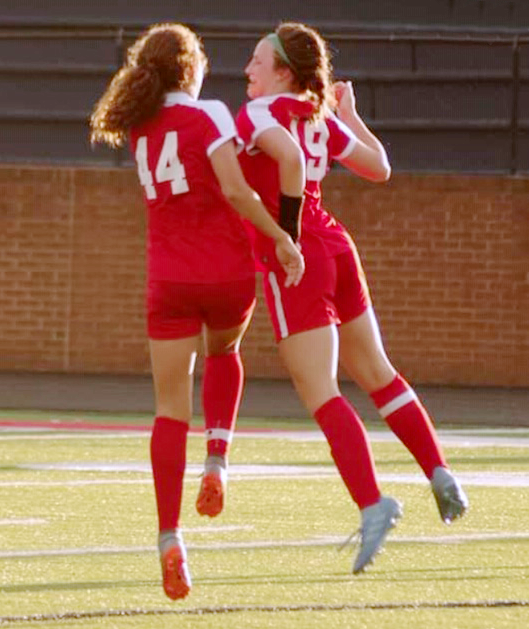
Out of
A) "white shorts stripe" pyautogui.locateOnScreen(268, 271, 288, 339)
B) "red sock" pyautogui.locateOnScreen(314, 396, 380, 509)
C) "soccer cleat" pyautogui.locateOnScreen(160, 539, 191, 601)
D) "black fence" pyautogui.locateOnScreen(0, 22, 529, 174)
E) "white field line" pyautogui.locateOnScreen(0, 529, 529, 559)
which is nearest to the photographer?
"soccer cleat" pyautogui.locateOnScreen(160, 539, 191, 601)

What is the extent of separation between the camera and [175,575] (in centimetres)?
754

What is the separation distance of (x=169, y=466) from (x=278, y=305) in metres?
0.77

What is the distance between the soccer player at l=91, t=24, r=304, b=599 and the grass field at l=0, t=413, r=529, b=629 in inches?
19.0

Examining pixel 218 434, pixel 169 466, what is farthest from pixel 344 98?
pixel 169 466

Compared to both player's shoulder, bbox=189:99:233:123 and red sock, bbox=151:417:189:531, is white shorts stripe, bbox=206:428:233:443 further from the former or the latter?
player's shoulder, bbox=189:99:233:123

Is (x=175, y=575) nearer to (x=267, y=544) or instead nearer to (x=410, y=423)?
(x=410, y=423)

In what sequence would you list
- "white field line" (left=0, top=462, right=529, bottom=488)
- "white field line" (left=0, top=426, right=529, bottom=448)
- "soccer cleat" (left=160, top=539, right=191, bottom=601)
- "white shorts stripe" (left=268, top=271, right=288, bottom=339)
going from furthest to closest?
1. "white field line" (left=0, top=426, right=529, bottom=448)
2. "white field line" (left=0, top=462, right=529, bottom=488)
3. "white shorts stripe" (left=268, top=271, right=288, bottom=339)
4. "soccer cleat" (left=160, top=539, right=191, bottom=601)

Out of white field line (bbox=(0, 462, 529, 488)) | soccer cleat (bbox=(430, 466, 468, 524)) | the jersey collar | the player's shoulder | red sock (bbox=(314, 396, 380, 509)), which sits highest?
the jersey collar

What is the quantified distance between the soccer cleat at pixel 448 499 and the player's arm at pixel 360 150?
119 cm

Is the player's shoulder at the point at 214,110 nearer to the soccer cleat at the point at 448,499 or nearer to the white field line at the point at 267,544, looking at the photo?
the soccer cleat at the point at 448,499

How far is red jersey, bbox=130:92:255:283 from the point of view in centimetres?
791

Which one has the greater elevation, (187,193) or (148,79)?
(148,79)

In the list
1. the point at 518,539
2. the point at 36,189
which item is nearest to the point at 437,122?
the point at 36,189

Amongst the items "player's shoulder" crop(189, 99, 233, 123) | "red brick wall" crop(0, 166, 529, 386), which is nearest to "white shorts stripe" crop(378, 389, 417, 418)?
"player's shoulder" crop(189, 99, 233, 123)
